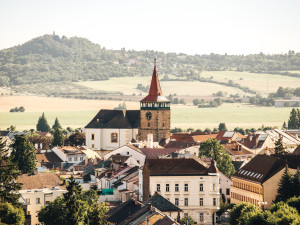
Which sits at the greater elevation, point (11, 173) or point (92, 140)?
point (11, 173)

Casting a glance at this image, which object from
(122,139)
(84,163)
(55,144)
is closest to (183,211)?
(84,163)

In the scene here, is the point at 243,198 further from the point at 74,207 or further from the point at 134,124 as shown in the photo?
the point at 134,124

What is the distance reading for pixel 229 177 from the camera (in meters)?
134

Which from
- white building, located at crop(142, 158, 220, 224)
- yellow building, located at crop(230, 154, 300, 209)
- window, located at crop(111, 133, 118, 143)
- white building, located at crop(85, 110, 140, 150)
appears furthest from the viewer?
window, located at crop(111, 133, 118, 143)

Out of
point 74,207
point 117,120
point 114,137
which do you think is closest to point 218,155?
point 114,137

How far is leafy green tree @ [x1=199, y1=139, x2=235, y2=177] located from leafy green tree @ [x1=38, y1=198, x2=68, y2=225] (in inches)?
1555

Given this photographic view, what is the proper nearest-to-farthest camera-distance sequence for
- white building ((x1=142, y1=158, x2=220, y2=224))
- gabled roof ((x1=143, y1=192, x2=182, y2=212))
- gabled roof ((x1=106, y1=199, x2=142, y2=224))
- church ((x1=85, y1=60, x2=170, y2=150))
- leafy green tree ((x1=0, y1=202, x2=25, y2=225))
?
leafy green tree ((x1=0, y1=202, x2=25, y2=225)), gabled roof ((x1=106, y1=199, x2=142, y2=224)), gabled roof ((x1=143, y1=192, x2=182, y2=212)), white building ((x1=142, y1=158, x2=220, y2=224)), church ((x1=85, y1=60, x2=170, y2=150))

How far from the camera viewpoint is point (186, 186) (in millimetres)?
106000

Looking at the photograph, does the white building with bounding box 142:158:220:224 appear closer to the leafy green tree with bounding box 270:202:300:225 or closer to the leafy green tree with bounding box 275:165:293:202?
the leafy green tree with bounding box 275:165:293:202

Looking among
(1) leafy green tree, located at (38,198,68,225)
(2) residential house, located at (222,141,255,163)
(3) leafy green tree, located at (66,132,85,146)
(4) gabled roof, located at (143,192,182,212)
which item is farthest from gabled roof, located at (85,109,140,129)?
(1) leafy green tree, located at (38,198,68,225)

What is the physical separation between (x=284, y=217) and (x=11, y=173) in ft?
72.1

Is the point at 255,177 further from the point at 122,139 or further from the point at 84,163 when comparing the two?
the point at 122,139

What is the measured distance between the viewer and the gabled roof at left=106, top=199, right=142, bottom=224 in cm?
9531

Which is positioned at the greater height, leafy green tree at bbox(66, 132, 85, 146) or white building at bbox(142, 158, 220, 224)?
white building at bbox(142, 158, 220, 224)
